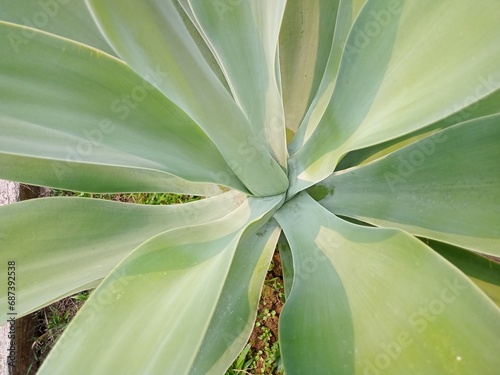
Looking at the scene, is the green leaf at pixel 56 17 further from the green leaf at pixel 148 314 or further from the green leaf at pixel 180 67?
the green leaf at pixel 148 314

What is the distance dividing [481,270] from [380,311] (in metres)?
0.30

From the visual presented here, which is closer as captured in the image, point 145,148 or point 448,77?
point 448,77

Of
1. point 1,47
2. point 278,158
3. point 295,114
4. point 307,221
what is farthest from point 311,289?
point 1,47

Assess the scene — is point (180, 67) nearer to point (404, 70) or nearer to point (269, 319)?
point (404, 70)

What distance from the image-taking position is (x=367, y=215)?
0.83m

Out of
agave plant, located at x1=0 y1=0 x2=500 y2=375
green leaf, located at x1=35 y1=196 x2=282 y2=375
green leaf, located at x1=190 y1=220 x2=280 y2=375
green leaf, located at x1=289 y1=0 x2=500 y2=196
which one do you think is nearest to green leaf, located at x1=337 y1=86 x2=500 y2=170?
agave plant, located at x1=0 y1=0 x2=500 y2=375

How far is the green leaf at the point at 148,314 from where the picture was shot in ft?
1.88

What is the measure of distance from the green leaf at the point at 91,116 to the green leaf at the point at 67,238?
11cm

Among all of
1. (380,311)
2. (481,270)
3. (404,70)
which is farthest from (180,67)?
(481,270)

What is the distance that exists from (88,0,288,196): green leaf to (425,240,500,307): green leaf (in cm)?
36

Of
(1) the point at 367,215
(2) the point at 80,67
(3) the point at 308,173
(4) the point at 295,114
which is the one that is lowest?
(1) the point at 367,215

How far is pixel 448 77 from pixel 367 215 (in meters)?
0.30

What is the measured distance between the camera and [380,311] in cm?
61

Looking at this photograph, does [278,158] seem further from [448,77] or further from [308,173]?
[448,77]
